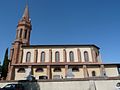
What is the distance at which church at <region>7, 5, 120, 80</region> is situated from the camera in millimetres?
33438

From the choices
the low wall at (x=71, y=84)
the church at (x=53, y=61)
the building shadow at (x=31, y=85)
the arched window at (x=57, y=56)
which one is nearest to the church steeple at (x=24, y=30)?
the church at (x=53, y=61)

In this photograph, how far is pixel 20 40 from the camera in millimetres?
41938

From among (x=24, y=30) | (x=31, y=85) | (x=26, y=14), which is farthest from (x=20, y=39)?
(x=31, y=85)

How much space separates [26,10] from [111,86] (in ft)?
139

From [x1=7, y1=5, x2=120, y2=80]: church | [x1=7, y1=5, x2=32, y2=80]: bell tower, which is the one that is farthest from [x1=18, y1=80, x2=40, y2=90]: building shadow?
[x1=7, y1=5, x2=32, y2=80]: bell tower

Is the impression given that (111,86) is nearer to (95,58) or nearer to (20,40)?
(95,58)

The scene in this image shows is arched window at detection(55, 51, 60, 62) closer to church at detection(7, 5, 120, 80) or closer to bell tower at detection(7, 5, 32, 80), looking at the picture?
church at detection(7, 5, 120, 80)

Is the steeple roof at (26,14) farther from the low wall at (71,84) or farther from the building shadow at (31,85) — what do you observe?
the low wall at (71,84)

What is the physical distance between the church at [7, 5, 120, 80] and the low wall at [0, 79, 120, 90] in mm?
9049

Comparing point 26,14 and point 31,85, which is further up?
point 26,14

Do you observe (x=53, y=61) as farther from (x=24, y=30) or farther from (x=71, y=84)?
(x=71, y=84)

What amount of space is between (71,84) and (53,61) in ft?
60.4

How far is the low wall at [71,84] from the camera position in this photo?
1919 centimetres

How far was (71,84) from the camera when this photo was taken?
19.6m
